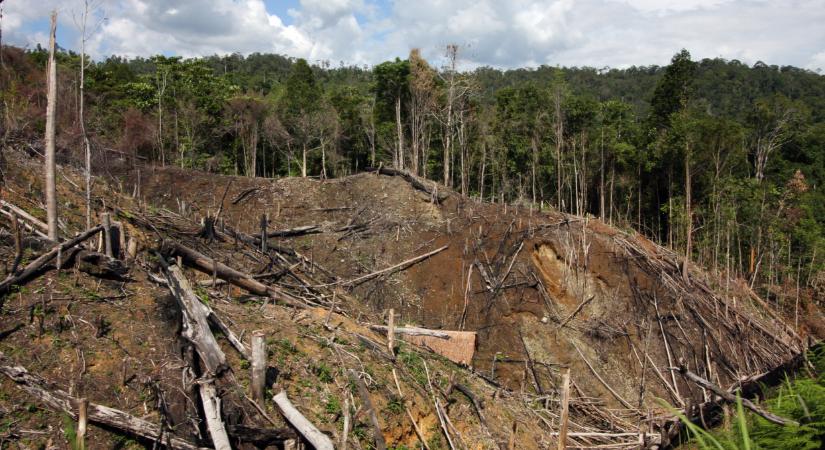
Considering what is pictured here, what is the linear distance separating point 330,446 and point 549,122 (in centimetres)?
2054

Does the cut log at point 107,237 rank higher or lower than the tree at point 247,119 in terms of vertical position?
lower

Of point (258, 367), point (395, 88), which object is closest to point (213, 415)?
point (258, 367)

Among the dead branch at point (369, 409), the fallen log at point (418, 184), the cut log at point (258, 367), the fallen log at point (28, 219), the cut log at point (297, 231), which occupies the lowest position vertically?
the dead branch at point (369, 409)

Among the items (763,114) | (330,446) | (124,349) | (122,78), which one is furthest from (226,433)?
(122,78)

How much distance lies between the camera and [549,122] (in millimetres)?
23406

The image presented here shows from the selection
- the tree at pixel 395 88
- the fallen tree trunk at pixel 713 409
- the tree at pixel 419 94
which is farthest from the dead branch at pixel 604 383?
the tree at pixel 395 88

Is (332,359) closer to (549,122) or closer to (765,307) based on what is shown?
(765,307)

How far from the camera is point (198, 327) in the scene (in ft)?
20.7

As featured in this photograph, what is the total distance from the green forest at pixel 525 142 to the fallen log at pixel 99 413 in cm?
1442

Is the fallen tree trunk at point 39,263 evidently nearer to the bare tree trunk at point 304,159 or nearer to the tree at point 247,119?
the bare tree trunk at point 304,159

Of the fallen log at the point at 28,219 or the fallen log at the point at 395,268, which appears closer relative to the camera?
the fallen log at the point at 28,219

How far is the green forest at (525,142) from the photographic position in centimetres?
1869

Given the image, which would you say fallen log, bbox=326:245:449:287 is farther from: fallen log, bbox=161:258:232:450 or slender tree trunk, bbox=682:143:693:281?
slender tree trunk, bbox=682:143:693:281

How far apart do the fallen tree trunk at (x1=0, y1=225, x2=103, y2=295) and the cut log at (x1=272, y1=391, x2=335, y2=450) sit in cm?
335
